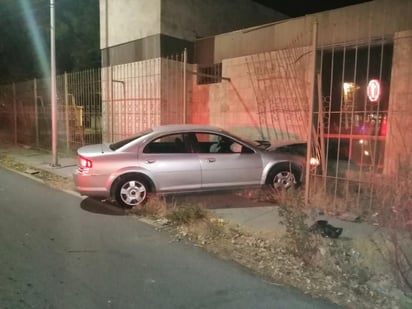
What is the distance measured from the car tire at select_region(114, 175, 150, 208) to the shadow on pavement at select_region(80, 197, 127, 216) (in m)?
0.18

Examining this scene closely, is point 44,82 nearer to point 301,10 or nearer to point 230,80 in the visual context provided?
point 230,80

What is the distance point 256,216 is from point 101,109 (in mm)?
9213

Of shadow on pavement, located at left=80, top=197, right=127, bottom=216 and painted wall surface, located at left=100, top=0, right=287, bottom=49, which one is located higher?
painted wall surface, located at left=100, top=0, right=287, bottom=49

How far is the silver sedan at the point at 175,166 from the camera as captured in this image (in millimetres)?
6691

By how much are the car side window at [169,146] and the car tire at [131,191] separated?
0.57 meters

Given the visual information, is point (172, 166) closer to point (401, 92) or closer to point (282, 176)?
point (282, 176)

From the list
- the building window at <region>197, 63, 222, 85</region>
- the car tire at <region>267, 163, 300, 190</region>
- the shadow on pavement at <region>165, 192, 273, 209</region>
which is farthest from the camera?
the building window at <region>197, 63, 222, 85</region>

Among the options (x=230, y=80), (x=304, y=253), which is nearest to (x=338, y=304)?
(x=304, y=253)

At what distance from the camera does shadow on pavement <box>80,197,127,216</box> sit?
6.68 m

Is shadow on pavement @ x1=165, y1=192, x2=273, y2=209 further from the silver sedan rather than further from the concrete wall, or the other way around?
the concrete wall

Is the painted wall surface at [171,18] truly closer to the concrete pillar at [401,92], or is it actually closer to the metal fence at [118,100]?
the metal fence at [118,100]

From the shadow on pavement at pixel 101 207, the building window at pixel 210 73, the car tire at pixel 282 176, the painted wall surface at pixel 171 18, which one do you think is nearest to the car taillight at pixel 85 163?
the shadow on pavement at pixel 101 207

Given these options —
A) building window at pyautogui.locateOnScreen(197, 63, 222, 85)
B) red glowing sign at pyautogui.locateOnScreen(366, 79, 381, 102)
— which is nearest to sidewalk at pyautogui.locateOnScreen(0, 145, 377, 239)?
red glowing sign at pyautogui.locateOnScreen(366, 79, 381, 102)

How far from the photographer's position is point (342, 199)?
21.0 feet
